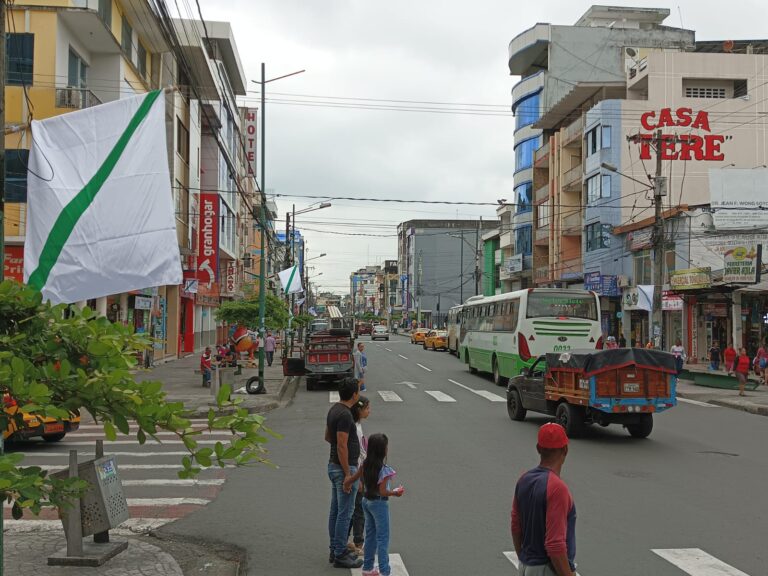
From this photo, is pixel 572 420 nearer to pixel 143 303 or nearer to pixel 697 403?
pixel 697 403

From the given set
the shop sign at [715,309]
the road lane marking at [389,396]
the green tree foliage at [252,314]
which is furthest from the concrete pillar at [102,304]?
the shop sign at [715,309]

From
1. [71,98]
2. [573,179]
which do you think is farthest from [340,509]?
[573,179]

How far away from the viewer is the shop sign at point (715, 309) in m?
35.8

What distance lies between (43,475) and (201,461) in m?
0.81

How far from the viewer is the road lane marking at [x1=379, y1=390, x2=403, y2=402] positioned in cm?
2226

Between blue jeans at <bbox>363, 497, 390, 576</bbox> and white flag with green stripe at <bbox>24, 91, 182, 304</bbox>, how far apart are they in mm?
2546

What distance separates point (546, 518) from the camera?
4.21 meters

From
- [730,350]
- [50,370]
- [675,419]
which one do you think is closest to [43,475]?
[50,370]

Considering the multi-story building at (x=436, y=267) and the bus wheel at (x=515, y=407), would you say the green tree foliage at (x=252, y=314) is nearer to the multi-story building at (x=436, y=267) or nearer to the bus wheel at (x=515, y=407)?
the bus wheel at (x=515, y=407)

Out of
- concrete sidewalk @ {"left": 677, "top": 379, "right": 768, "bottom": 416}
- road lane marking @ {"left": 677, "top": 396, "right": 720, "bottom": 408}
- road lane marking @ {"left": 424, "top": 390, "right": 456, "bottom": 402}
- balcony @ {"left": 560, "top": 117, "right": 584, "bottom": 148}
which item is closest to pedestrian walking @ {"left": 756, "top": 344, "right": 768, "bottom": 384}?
concrete sidewalk @ {"left": 677, "top": 379, "right": 768, "bottom": 416}

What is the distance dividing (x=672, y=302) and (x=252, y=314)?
69.9 feet

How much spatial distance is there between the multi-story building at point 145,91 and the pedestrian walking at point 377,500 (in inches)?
175

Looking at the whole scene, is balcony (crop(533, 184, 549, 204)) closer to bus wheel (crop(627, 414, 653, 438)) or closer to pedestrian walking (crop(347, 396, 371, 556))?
bus wheel (crop(627, 414, 653, 438))

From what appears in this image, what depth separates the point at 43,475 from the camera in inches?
155
